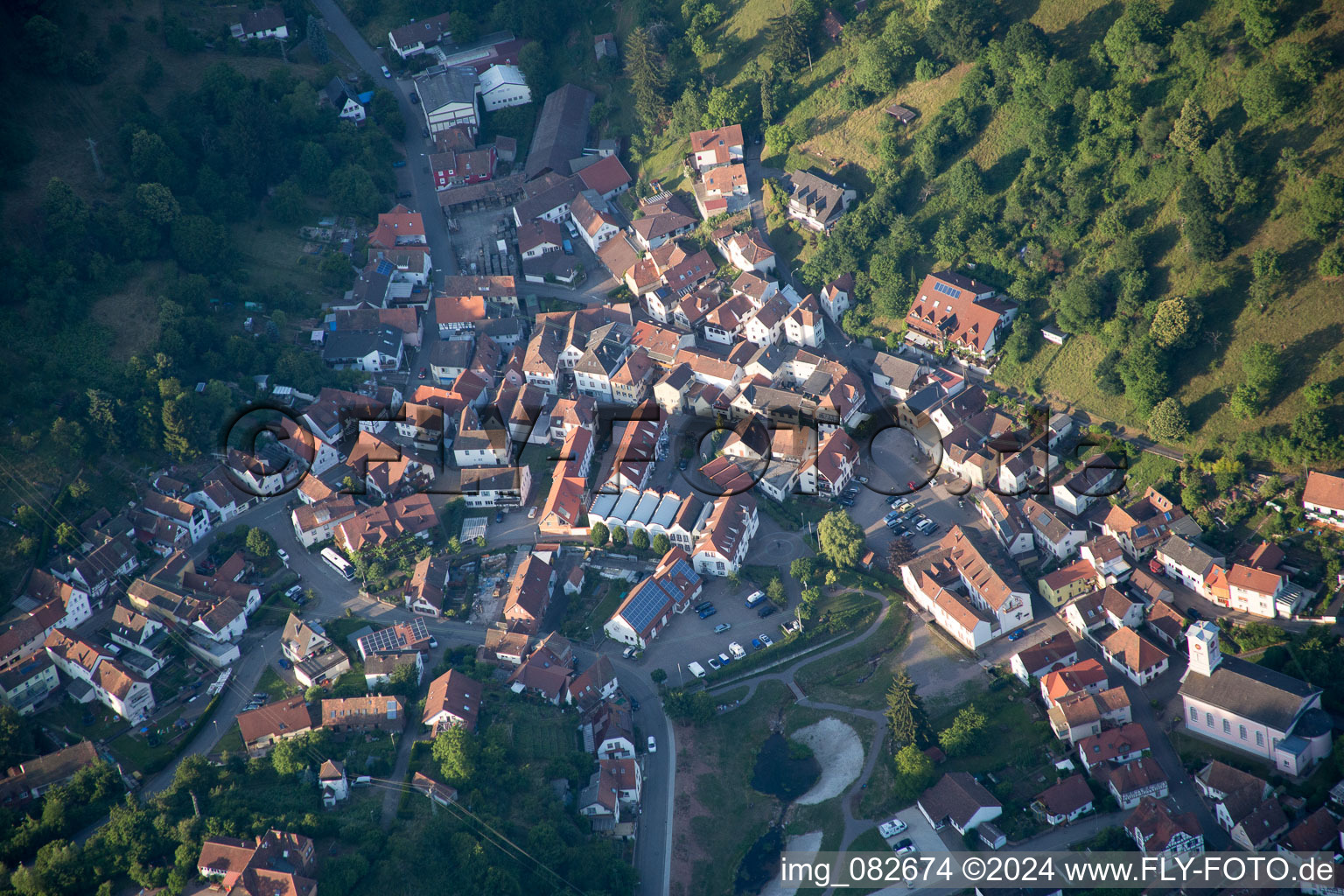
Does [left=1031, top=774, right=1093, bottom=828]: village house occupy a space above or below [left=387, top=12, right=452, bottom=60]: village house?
below

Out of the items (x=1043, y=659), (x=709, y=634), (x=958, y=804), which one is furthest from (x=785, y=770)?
(x=1043, y=659)

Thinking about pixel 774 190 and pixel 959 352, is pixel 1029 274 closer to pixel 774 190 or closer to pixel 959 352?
pixel 959 352

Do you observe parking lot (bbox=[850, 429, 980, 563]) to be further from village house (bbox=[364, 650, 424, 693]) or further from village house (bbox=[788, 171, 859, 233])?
village house (bbox=[364, 650, 424, 693])

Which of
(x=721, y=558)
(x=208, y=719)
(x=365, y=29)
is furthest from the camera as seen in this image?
(x=365, y=29)

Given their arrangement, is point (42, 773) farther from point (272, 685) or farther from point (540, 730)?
point (540, 730)

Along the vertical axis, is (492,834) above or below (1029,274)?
below

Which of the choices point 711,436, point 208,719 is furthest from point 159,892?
point 711,436

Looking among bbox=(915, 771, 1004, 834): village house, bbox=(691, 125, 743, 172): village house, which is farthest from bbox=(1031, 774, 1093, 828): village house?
bbox=(691, 125, 743, 172): village house
